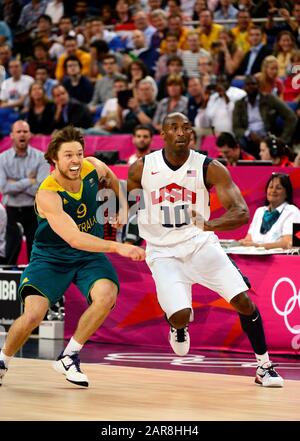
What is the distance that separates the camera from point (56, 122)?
16.7 meters

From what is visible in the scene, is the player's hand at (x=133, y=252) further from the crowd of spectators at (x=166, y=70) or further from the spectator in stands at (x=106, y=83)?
the spectator in stands at (x=106, y=83)

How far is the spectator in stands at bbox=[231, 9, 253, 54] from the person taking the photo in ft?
54.9

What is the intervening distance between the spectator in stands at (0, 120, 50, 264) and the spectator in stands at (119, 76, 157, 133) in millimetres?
2524

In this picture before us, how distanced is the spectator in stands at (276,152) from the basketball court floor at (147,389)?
3.08 m

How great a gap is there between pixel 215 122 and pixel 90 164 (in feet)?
22.7

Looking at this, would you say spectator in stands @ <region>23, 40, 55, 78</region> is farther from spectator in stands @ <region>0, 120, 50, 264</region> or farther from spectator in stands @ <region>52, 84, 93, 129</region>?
spectator in stands @ <region>0, 120, 50, 264</region>

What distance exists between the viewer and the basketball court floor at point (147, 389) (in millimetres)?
6891

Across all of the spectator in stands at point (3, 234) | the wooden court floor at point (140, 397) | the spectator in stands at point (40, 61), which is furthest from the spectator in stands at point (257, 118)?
the spectator in stands at point (40, 61)

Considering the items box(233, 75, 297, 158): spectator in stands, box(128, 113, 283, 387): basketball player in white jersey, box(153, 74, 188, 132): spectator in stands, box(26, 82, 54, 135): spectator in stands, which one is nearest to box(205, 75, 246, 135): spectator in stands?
box(233, 75, 297, 158): spectator in stands

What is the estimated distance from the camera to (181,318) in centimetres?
841

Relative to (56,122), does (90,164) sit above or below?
below

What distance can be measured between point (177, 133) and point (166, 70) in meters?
8.92
